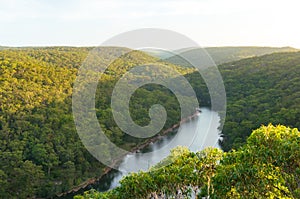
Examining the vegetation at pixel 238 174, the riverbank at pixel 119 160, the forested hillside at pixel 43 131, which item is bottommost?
the riverbank at pixel 119 160

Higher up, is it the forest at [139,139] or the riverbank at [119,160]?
the forest at [139,139]

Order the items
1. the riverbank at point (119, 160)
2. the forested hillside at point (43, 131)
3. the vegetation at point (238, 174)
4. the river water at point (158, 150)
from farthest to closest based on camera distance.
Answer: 1. the river water at point (158, 150)
2. the riverbank at point (119, 160)
3. the forested hillside at point (43, 131)
4. the vegetation at point (238, 174)

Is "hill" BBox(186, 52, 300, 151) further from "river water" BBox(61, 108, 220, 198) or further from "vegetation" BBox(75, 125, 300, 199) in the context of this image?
"vegetation" BBox(75, 125, 300, 199)

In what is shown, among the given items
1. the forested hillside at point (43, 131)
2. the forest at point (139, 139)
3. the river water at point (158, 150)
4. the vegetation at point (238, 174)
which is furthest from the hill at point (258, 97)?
the vegetation at point (238, 174)

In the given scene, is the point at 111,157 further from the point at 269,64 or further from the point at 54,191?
the point at 269,64

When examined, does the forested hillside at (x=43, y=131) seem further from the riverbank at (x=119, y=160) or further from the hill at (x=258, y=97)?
the hill at (x=258, y=97)

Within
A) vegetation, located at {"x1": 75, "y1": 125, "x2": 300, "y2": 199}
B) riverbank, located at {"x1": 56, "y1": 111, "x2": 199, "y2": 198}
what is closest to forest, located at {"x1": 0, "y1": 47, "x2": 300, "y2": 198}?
vegetation, located at {"x1": 75, "y1": 125, "x2": 300, "y2": 199}
